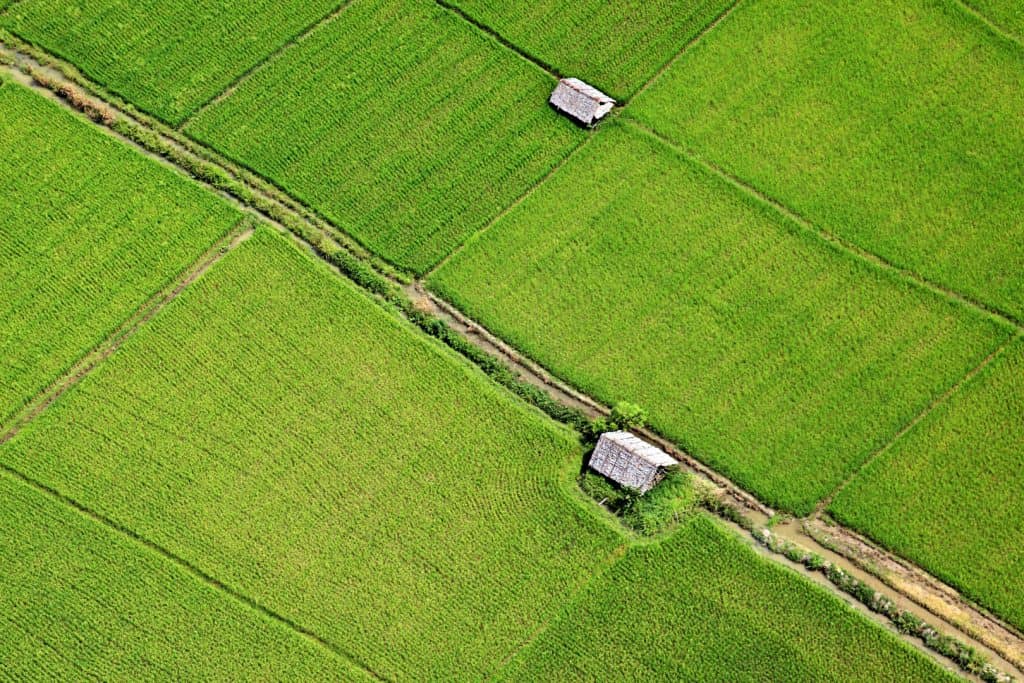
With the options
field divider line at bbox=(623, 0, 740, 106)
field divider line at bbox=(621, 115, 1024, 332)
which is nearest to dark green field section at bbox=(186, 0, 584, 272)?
field divider line at bbox=(623, 0, 740, 106)

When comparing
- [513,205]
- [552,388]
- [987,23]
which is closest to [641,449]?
[552,388]

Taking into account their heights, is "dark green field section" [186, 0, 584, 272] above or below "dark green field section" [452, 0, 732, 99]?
below

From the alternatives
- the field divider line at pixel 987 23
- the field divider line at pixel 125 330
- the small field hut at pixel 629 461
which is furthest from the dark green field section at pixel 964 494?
the field divider line at pixel 125 330

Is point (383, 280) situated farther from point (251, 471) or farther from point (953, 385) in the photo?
point (953, 385)

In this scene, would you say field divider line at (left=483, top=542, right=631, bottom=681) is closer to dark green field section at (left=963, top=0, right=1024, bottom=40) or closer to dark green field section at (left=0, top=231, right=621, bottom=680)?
dark green field section at (left=0, top=231, right=621, bottom=680)

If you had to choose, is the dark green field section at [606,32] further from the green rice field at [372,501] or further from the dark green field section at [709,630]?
the dark green field section at [709,630]

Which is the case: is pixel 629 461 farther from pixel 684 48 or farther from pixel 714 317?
pixel 684 48

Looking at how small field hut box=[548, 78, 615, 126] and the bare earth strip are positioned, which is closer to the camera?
the bare earth strip
